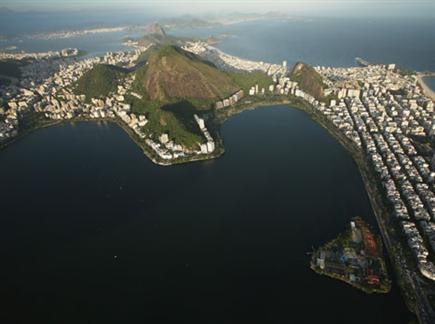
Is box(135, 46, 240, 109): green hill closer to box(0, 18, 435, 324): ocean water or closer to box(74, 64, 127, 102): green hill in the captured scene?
box(74, 64, 127, 102): green hill

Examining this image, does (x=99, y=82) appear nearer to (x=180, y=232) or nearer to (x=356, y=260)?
(x=180, y=232)

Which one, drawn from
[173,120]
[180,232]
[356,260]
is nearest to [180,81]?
[173,120]

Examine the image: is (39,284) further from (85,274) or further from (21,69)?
(21,69)

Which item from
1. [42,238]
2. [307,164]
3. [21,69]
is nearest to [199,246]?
[42,238]

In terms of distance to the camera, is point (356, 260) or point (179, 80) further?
point (179, 80)

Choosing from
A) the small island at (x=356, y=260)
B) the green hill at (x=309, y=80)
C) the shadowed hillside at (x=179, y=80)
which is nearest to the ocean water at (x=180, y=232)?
the small island at (x=356, y=260)

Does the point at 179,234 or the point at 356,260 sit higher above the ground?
the point at 356,260

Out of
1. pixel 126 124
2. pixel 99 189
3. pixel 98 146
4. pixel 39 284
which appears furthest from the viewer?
pixel 126 124
